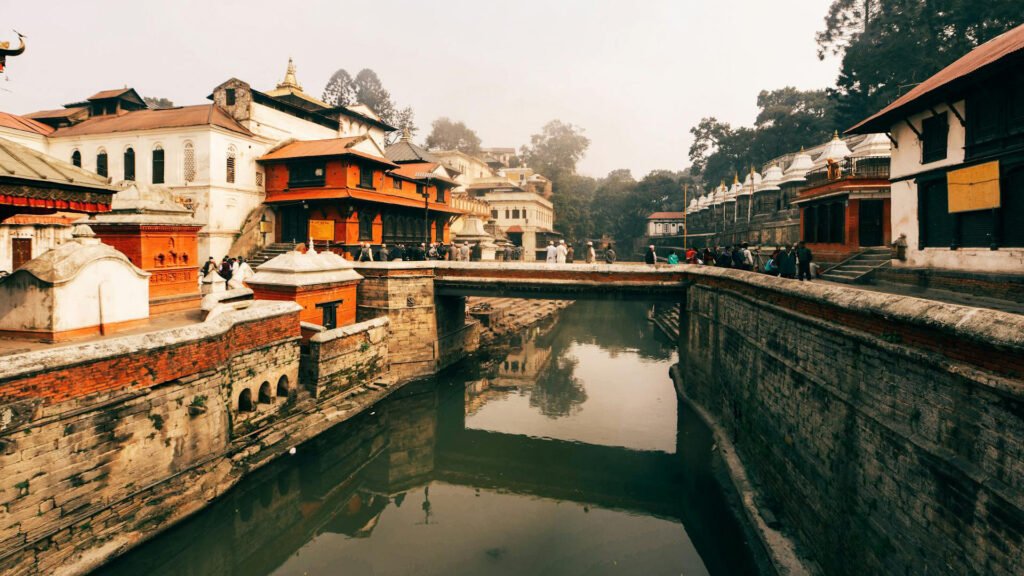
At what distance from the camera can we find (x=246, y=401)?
13969mm

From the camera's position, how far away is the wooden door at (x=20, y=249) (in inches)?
797

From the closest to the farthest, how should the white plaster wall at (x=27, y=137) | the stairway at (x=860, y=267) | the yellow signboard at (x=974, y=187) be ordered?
the yellow signboard at (x=974, y=187) → the stairway at (x=860, y=267) → the white plaster wall at (x=27, y=137)

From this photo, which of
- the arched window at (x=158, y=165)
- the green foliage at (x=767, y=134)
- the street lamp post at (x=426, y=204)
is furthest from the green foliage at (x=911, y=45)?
the arched window at (x=158, y=165)

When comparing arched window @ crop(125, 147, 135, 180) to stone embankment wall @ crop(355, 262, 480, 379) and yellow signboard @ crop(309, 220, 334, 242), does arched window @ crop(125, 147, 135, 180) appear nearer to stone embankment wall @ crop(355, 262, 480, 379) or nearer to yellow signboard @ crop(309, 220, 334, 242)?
yellow signboard @ crop(309, 220, 334, 242)

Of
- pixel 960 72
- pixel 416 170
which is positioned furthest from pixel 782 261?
pixel 416 170

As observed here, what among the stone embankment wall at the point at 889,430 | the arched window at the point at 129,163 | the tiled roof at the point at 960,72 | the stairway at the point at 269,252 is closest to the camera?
the stone embankment wall at the point at 889,430

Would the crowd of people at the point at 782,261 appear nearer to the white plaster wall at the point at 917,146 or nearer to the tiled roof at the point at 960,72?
the white plaster wall at the point at 917,146

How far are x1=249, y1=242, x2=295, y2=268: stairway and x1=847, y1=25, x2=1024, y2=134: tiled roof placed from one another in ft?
89.1

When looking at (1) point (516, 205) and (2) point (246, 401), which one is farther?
(1) point (516, 205)

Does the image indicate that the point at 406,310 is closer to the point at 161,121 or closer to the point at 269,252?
the point at 269,252

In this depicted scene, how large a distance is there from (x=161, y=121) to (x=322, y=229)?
1143 cm

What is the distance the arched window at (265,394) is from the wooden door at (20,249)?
45.5ft

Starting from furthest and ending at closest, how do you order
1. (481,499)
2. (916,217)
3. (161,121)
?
(161,121), (916,217), (481,499)

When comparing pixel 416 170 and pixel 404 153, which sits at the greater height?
pixel 404 153
